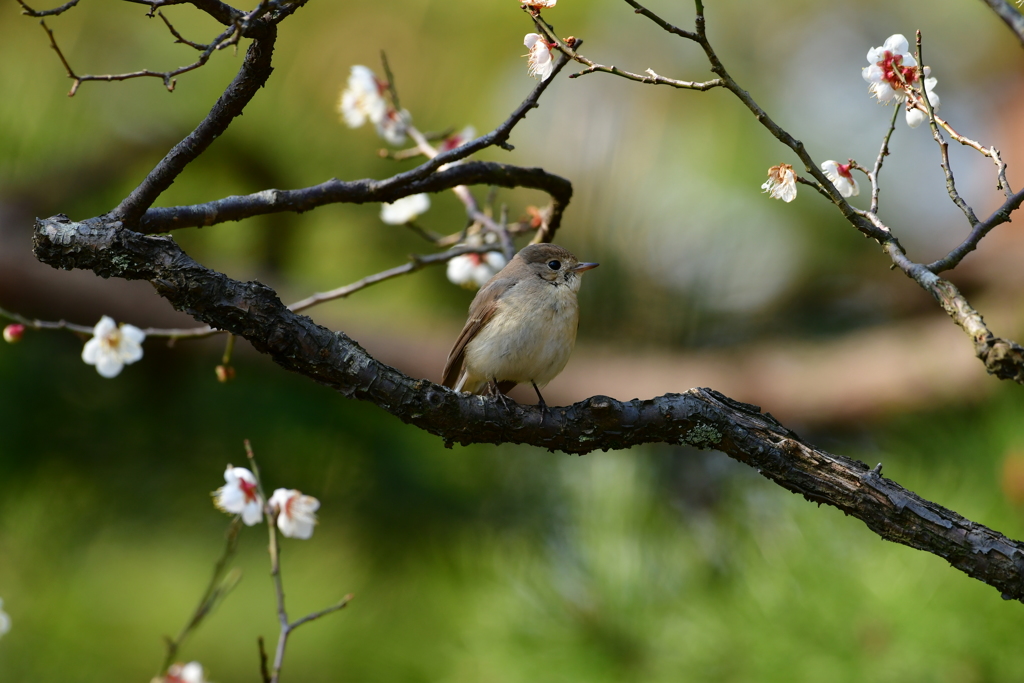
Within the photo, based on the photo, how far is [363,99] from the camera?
134 inches

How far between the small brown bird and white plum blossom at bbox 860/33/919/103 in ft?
4.95

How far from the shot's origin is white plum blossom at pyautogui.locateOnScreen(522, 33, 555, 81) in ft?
7.02

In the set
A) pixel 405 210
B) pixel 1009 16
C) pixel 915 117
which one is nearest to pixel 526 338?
pixel 405 210

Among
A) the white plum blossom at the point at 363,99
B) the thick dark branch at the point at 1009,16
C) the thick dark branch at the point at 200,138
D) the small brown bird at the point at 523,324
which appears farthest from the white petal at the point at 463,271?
the thick dark branch at the point at 1009,16

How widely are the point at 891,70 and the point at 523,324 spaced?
158cm

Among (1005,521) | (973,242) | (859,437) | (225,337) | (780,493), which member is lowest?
(973,242)

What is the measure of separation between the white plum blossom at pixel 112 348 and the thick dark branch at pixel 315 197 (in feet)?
2.24

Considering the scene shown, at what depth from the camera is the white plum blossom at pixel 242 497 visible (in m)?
2.35

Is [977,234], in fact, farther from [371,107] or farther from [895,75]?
[371,107]

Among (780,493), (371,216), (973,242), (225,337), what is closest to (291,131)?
(371,216)

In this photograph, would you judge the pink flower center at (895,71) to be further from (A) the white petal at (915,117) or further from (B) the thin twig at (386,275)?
(B) the thin twig at (386,275)

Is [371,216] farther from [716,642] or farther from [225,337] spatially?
[716,642]

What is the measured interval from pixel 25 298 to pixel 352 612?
2196 millimetres

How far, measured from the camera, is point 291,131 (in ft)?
13.2
